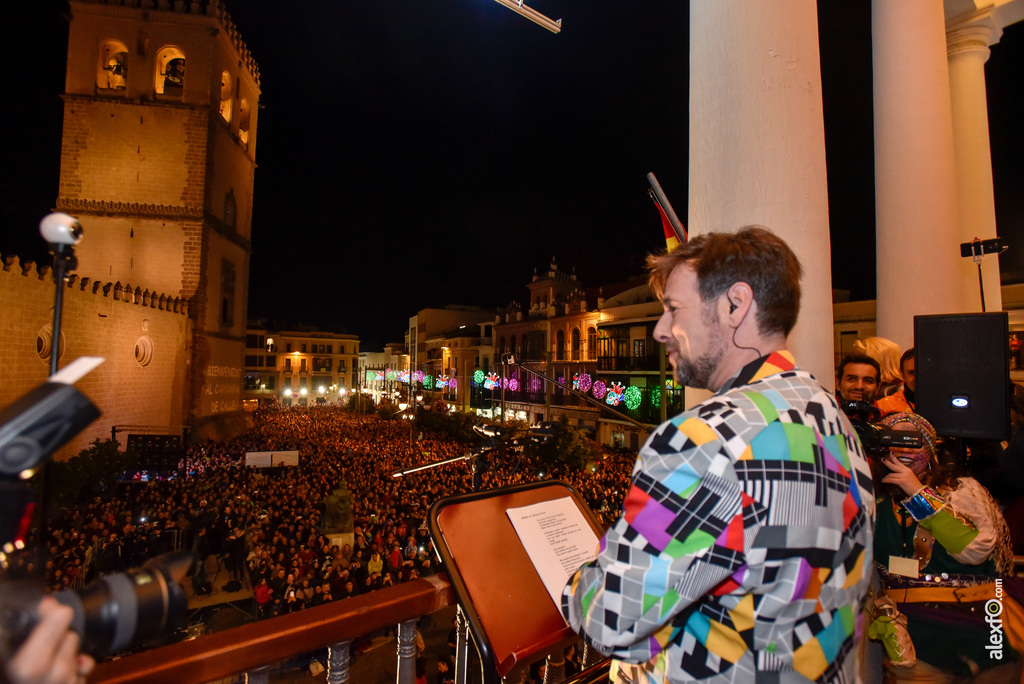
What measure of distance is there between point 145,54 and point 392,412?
2718 cm

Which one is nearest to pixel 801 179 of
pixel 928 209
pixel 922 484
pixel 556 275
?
pixel 922 484

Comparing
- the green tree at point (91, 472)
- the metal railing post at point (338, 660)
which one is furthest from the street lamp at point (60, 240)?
the green tree at point (91, 472)

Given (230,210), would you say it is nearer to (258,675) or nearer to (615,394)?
(615,394)

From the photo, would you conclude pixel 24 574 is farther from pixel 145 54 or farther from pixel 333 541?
pixel 145 54

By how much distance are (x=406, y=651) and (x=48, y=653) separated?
1.53 m

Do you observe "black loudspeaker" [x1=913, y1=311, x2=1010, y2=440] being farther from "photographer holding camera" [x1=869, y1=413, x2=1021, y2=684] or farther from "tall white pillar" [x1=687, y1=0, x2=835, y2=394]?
"tall white pillar" [x1=687, y1=0, x2=835, y2=394]

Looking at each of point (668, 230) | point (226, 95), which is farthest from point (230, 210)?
point (668, 230)

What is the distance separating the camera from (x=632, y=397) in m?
25.4

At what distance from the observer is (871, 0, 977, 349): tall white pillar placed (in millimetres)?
5148

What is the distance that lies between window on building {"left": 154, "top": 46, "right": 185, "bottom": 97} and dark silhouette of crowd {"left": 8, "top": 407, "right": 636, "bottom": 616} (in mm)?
17798

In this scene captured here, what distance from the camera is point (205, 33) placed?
23984 millimetres

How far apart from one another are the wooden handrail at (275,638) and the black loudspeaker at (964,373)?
10.1 feet

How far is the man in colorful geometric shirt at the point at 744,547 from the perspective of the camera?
3.59 feet

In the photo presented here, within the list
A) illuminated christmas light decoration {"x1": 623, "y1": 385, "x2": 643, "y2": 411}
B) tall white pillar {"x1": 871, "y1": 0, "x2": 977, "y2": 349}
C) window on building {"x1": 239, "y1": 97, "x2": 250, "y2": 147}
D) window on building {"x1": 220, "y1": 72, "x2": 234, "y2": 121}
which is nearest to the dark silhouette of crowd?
tall white pillar {"x1": 871, "y1": 0, "x2": 977, "y2": 349}
